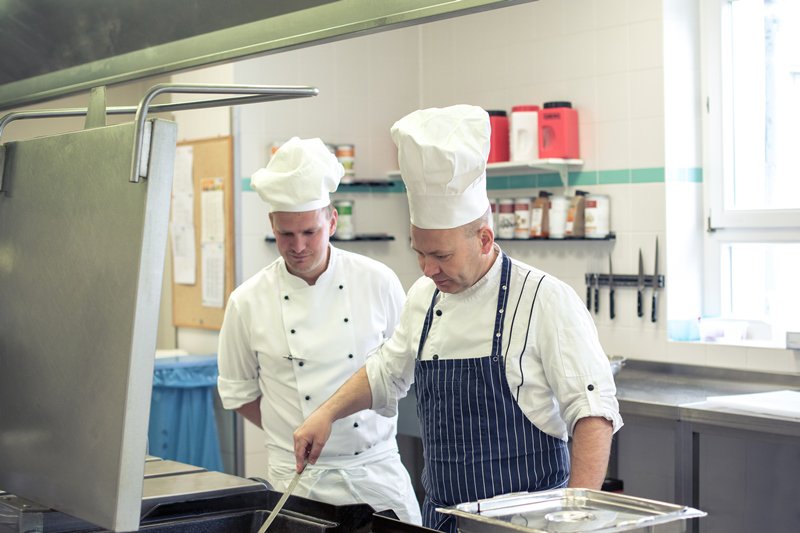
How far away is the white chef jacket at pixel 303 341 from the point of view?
2.85 metres

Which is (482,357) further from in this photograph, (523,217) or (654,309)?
(523,217)

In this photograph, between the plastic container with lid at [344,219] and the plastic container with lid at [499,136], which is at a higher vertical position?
the plastic container with lid at [499,136]

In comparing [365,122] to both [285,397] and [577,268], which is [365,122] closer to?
[577,268]

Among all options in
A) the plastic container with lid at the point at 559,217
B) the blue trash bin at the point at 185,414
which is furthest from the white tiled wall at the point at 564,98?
the blue trash bin at the point at 185,414

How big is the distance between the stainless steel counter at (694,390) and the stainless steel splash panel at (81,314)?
2.67 m

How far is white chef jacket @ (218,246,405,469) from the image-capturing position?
285 cm

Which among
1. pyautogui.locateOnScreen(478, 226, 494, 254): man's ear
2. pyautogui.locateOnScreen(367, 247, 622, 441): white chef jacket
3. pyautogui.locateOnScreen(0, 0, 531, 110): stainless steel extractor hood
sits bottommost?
pyautogui.locateOnScreen(367, 247, 622, 441): white chef jacket

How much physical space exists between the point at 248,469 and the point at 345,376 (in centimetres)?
232

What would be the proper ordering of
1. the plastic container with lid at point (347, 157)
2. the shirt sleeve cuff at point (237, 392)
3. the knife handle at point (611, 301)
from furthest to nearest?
1. the plastic container with lid at point (347, 157)
2. the knife handle at point (611, 301)
3. the shirt sleeve cuff at point (237, 392)

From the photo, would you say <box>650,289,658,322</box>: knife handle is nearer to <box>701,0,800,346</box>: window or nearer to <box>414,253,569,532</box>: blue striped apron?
<box>701,0,800,346</box>: window

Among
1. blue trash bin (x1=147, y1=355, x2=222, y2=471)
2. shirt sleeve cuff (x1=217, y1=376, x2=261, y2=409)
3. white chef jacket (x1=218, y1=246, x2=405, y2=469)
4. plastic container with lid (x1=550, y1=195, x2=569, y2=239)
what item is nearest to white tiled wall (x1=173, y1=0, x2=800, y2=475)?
plastic container with lid (x1=550, y1=195, x2=569, y2=239)

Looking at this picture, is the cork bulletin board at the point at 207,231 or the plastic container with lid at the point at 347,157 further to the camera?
the plastic container with lid at the point at 347,157

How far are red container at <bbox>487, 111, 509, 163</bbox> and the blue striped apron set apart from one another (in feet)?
8.89

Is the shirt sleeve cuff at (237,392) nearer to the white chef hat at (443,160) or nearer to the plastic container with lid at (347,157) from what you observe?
the white chef hat at (443,160)
